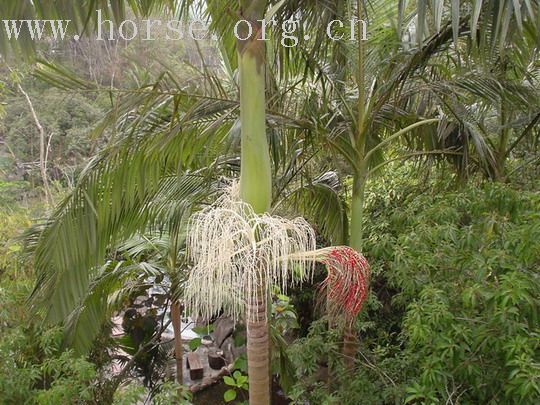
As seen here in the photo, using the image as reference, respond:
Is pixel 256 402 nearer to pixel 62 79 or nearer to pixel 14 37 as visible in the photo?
pixel 62 79

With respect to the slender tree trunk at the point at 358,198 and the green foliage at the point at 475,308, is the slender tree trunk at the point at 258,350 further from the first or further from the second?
the slender tree trunk at the point at 358,198

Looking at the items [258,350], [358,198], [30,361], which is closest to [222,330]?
[30,361]

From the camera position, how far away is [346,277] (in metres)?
1.71

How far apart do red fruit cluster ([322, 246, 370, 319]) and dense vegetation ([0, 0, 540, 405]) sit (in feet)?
0.16

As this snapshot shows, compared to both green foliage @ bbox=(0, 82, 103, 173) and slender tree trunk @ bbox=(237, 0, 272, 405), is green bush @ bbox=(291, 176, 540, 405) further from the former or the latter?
green foliage @ bbox=(0, 82, 103, 173)

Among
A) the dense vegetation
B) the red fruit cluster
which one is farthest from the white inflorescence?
the red fruit cluster

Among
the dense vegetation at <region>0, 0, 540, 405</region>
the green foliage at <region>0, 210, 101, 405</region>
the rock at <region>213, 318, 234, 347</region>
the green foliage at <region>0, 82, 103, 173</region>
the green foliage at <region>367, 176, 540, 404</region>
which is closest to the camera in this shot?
the green foliage at <region>367, 176, 540, 404</region>

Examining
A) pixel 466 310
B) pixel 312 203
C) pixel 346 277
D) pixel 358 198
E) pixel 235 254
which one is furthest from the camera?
pixel 312 203

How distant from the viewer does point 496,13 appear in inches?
58.1

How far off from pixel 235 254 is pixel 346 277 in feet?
1.41

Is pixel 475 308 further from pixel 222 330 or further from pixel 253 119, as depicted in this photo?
pixel 222 330

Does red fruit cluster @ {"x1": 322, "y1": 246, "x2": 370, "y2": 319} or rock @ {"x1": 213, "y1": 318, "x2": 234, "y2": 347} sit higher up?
red fruit cluster @ {"x1": 322, "y1": 246, "x2": 370, "y2": 319}

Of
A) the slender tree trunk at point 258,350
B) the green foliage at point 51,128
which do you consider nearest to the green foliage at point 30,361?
the slender tree trunk at point 258,350

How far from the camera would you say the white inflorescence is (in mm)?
1534
